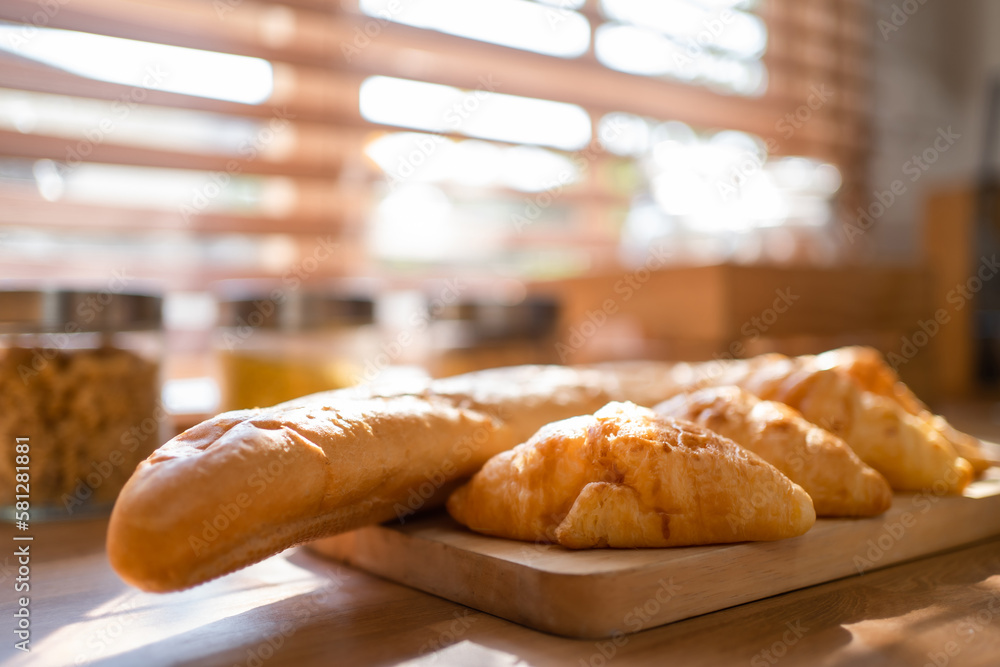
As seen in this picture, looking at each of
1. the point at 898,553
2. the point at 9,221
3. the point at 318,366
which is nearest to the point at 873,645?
the point at 898,553

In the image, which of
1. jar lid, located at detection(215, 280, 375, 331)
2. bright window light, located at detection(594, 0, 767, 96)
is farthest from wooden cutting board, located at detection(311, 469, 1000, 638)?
bright window light, located at detection(594, 0, 767, 96)

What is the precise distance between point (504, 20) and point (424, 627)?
7.14 ft

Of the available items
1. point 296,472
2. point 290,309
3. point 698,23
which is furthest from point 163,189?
point 698,23

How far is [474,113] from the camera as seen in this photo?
2277mm

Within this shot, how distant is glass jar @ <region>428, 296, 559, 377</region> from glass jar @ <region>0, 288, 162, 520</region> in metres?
0.55

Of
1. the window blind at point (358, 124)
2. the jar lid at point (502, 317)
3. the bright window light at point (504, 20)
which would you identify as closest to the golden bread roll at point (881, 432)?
the jar lid at point (502, 317)

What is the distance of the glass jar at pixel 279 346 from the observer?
1174 millimetres

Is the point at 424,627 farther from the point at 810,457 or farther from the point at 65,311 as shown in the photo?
the point at 65,311

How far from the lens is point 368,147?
84.0 inches

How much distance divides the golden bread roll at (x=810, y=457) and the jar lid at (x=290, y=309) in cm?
65

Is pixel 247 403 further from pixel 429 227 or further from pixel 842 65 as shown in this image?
pixel 842 65

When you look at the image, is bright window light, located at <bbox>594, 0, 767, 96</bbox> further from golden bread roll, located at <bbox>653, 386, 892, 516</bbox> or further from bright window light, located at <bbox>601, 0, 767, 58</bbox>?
golden bread roll, located at <bbox>653, 386, 892, 516</bbox>

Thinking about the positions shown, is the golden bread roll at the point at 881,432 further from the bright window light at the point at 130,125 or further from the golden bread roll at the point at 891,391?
the bright window light at the point at 130,125

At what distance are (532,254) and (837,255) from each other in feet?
3.88
